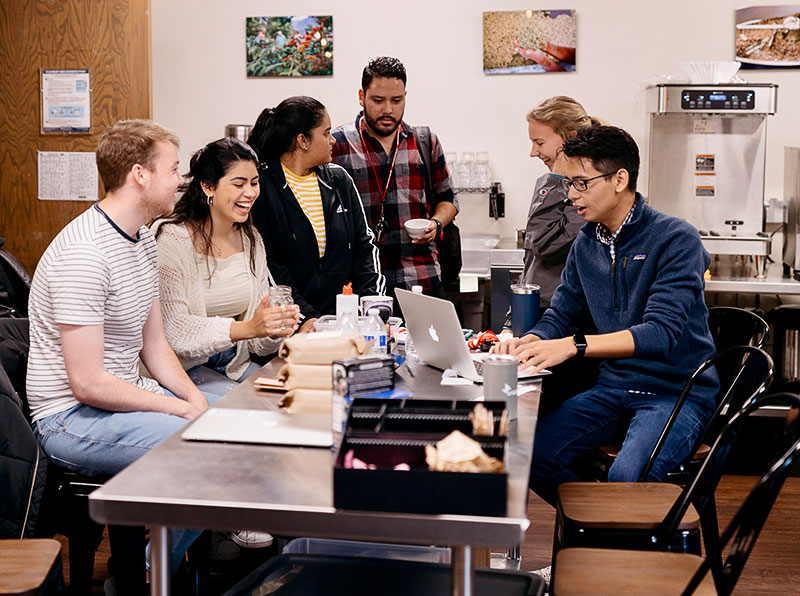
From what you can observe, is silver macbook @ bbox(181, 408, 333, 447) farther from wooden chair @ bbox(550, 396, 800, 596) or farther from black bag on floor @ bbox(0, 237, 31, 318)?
black bag on floor @ bbox(0, 237, 31, 318)

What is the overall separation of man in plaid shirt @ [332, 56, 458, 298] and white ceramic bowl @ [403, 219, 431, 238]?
0.39 feet

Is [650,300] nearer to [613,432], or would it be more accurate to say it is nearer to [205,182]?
[613,432]

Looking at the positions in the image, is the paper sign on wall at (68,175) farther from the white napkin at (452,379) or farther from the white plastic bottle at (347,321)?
the white napkin at (452,379)

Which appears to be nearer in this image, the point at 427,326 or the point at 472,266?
the point at 427,326

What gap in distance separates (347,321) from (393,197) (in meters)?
1.46

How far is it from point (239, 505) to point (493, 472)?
0.41 metres

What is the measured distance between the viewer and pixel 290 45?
532 centimetres

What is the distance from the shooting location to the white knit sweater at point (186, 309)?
2.83m

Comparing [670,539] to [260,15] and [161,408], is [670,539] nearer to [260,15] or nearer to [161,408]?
[161,408]

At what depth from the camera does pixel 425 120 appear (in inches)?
207

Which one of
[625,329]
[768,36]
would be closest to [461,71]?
[768,36]

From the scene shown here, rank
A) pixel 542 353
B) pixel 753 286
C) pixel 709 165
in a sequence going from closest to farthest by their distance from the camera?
pixel 542 353 → pixel 753 286 → pixel 709 165

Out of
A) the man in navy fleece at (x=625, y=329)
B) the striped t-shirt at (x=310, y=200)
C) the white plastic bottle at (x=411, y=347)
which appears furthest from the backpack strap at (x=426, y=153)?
the white plastic bottle at (x=411, y=347)

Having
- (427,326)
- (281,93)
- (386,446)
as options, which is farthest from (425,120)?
(386,446)
